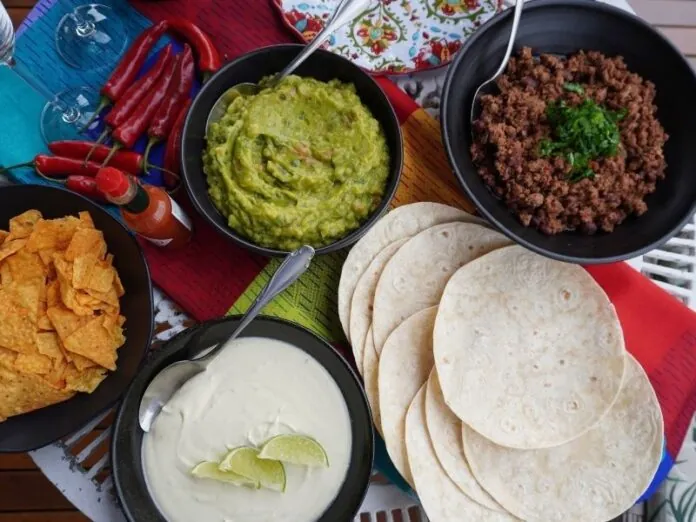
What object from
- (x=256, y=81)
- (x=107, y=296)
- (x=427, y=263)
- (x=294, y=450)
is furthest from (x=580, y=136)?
(x=107, y=296)

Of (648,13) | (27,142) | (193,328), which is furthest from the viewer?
(648,13)

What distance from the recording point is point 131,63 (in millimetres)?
2812

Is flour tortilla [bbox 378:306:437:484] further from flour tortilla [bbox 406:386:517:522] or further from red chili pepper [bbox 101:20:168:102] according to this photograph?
red chili pepper [bbox 101:20:168:102]

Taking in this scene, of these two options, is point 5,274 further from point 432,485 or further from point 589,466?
point 589,466

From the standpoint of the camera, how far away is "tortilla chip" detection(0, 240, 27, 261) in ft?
8.01

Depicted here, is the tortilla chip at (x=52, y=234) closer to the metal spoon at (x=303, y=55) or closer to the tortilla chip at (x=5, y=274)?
the tortilla chip at (x=5, y=274)

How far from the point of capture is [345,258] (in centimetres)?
269

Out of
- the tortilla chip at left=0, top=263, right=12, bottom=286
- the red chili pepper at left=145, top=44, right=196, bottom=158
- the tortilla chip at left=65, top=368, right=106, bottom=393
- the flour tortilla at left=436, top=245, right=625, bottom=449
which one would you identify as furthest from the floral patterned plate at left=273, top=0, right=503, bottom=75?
the tortilla chip at left=65, top=368, right=106, bottom=393

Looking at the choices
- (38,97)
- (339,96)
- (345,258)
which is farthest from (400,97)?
(38,97)

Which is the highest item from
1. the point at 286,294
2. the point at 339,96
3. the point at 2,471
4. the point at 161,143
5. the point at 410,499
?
the point at 339,96

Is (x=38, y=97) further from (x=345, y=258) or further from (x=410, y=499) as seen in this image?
(x=410, y=499)

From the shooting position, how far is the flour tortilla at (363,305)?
255 centimetres

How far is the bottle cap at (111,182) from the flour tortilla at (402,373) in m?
1.09

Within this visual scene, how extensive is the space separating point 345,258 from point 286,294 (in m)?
0.28
